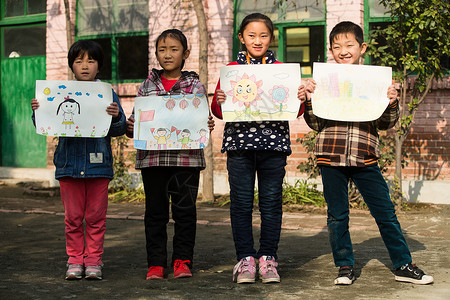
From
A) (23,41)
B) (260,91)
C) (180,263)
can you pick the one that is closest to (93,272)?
(180,263)

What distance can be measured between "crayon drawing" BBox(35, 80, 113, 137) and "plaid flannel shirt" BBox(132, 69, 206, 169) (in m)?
0.30

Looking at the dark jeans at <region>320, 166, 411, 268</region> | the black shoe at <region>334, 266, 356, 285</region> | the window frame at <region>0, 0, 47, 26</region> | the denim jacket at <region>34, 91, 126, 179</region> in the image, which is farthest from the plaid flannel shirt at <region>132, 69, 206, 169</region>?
the window frame at <region>0, 0, 47, 26</region>

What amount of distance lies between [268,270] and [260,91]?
121 cm

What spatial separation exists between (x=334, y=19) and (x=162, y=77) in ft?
16.5

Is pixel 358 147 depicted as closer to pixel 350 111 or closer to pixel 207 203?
pixel 350 111

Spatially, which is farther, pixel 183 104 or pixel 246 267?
pixel 183 104

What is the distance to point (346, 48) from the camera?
4492 millimetres

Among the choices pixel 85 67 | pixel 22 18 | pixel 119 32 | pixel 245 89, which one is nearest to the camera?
pixel 245 89

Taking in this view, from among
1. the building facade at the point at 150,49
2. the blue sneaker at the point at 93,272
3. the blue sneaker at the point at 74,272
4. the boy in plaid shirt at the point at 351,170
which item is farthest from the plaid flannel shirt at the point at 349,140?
the building facade at the point at 150,49

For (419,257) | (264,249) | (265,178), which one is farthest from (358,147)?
(419,257)

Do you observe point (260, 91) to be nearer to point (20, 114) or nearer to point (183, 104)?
point (183, 104)

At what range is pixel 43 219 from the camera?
7.61 metres

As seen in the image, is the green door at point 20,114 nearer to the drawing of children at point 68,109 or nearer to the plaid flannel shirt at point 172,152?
the drawing of children at point 68,109

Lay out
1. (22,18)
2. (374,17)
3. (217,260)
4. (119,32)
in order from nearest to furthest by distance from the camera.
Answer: (217,260), (374,17), (119,32), (22,18)
